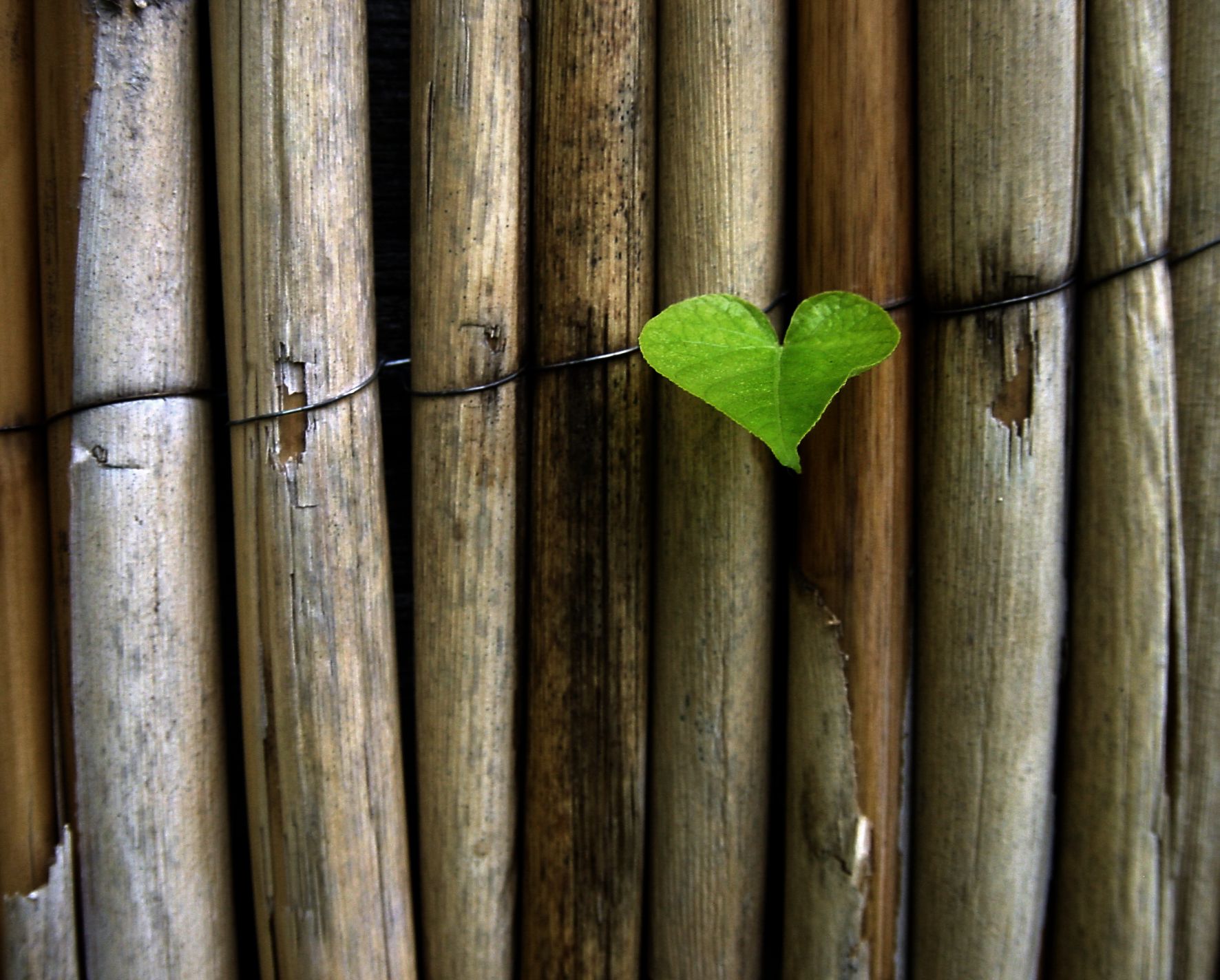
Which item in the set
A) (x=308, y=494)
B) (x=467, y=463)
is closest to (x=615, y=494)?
(x=467, y=463)

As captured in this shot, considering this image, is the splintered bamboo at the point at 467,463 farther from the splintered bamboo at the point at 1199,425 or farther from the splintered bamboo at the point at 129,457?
the splintered bamboo at the point at 1199,425

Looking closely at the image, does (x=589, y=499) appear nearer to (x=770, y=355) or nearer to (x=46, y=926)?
(x=770, y=355)

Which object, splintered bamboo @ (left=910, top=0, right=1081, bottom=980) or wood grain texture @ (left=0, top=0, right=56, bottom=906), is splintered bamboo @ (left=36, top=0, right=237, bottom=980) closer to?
wood grain texture @ (left=0, top=0, right=56, bottom=906)

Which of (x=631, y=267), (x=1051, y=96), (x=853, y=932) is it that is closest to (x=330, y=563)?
(x=631, y=267)

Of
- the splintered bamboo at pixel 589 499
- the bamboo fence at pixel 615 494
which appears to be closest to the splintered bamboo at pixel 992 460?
the bamboo fence at pixel 615 494

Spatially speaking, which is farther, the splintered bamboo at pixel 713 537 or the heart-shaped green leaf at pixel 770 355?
the splintered bamboo at pixel 713 537

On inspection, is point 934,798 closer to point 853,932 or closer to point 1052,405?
point 853,932

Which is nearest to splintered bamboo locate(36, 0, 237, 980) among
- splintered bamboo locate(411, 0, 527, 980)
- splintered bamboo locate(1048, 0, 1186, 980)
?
splintered bamboo locate(411, 0, 527, 980)
